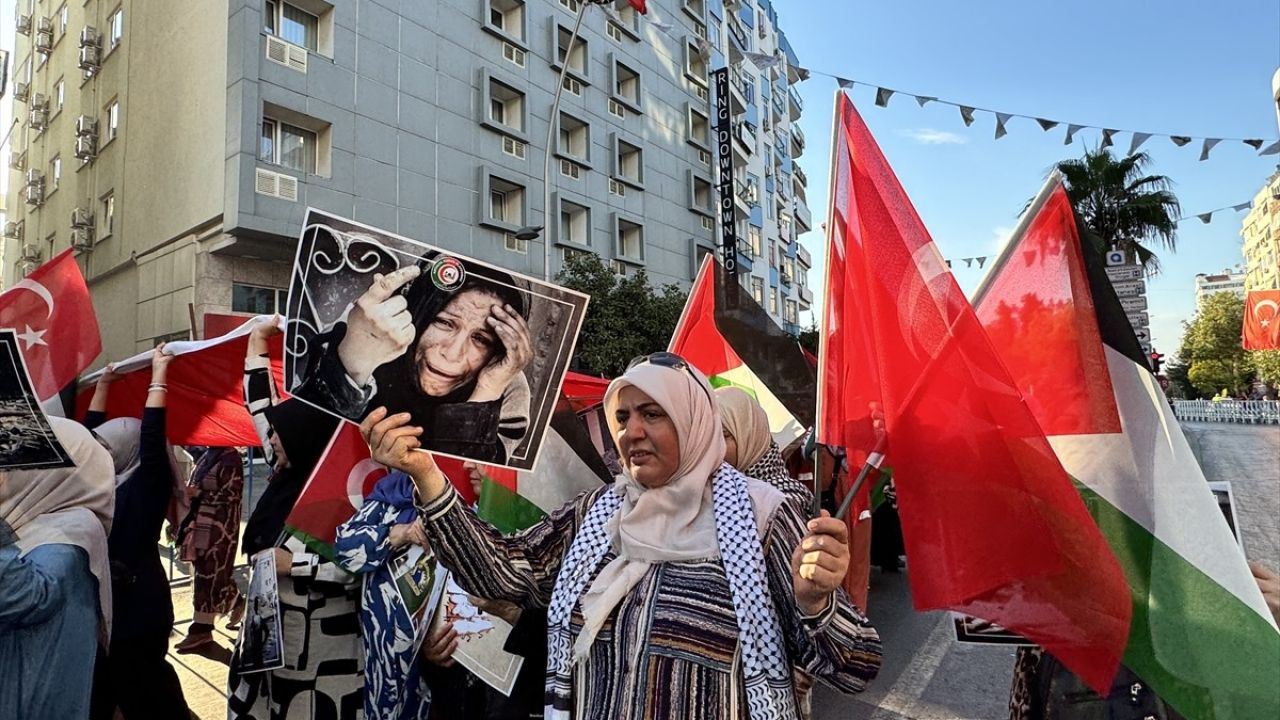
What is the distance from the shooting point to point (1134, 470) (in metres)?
1.96

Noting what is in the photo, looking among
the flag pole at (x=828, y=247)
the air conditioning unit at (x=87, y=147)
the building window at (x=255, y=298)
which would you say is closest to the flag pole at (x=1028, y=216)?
the flag pole at (x=828, y=247)

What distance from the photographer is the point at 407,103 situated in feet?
55.7

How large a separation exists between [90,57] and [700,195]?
58.8ft

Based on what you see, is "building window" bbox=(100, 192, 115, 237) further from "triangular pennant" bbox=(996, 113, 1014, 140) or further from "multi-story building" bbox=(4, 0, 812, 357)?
"triangular pennant" bbox=(996, 113, 1014, 140)

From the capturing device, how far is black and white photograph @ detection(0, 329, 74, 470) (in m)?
2.35

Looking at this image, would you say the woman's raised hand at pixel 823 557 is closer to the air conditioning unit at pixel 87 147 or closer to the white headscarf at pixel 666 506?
the white headscarf at pixel 666 506

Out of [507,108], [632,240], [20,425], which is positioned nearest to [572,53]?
[507,108]

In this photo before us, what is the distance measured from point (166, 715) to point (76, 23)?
2452 cm

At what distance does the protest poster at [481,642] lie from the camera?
269 cm

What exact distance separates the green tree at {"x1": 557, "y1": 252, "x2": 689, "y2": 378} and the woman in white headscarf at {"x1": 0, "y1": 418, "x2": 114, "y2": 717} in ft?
48.8

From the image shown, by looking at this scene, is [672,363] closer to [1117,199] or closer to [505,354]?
[505,354]

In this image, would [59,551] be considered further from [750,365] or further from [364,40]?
[364,40]

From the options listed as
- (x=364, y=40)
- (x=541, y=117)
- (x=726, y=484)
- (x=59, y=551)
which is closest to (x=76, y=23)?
(x=364, y=40)

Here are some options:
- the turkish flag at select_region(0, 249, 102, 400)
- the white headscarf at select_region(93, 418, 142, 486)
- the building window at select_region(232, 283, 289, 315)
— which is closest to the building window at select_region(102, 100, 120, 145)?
the building window at select_region(232, 283, 289, 315)
